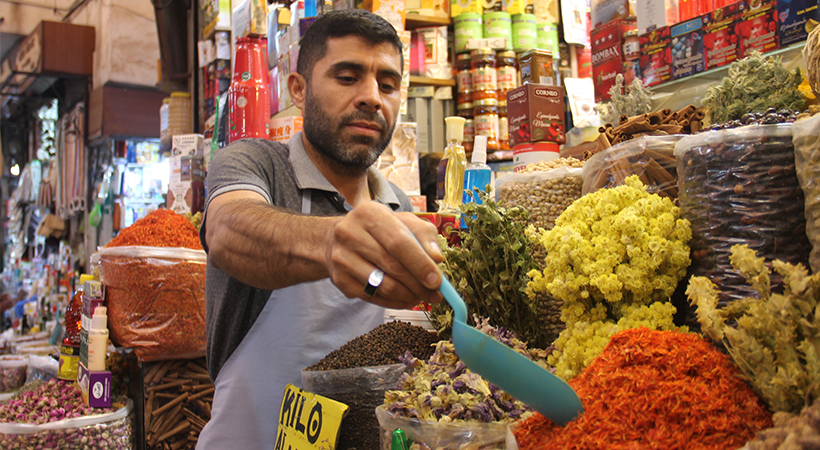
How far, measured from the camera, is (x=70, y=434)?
6.17 feet

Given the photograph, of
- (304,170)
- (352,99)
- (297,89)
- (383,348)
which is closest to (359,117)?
(352,99)

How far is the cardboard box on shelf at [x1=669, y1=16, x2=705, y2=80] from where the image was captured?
4.99ft

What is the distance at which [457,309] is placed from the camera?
592mm

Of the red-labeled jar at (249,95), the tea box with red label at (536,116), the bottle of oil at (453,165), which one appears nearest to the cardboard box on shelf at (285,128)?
the red-labeled jar at (249,95)

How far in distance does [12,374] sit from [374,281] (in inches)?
133

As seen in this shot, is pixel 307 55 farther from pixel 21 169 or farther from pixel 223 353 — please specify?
pixel 21 169

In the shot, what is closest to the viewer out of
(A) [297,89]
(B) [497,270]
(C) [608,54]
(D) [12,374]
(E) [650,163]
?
(E) [650,163]

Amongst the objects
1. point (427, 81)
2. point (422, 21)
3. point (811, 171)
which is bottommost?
point (811, 171)

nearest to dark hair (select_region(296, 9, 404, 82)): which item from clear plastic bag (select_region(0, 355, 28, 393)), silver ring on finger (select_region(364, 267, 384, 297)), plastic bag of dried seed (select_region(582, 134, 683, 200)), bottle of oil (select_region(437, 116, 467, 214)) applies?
bottle of oil (select_region(437, 116, 467, 214))

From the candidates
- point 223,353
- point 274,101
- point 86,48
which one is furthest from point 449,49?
point 86,48

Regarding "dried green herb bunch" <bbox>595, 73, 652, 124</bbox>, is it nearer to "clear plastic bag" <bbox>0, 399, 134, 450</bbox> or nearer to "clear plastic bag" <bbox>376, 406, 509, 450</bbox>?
"clear plastic bag" <bbox>376, 406, 509, 450</bbox>

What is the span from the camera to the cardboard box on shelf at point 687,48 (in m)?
1.52

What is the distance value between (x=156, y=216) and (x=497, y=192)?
1435 millimetres

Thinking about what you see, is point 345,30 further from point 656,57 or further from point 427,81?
point 427,81
